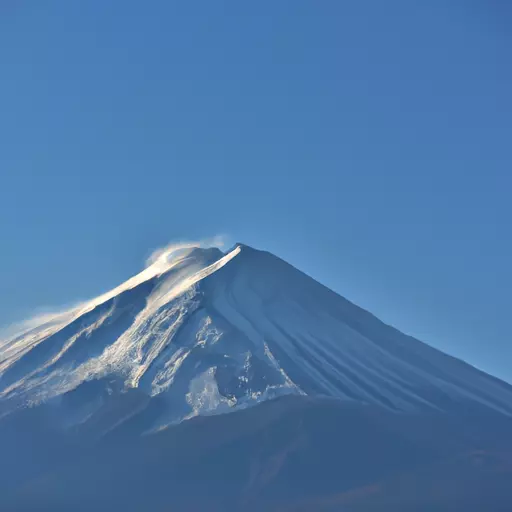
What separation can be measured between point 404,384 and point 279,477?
21887mm

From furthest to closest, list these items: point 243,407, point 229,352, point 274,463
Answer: point 229,352 → point 243,407 → point 274,463

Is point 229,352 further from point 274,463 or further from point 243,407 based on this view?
point 274,463

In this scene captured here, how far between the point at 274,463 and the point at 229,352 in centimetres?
1536

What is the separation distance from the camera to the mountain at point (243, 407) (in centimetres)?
9775

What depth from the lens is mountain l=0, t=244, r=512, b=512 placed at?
97750mm

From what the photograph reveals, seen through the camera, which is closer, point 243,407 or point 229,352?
point 243,407

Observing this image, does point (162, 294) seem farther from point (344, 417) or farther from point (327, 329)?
point (344, 417)

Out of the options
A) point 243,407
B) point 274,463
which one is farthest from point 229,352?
point 274,463

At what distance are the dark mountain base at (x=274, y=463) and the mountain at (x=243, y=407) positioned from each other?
144 mm

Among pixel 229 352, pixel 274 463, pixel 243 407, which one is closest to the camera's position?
pixel 274 463

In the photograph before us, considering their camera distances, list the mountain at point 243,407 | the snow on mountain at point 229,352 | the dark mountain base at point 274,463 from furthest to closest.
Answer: the snow on mountain at point 229,352 → the mountain at point 243,407 → the dark mountain base at point 274,463

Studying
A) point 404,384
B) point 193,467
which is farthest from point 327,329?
point 193,467

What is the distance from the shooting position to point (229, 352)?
11388 centimetres

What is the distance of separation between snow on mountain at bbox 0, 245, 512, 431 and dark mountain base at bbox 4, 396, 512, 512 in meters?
2.77
